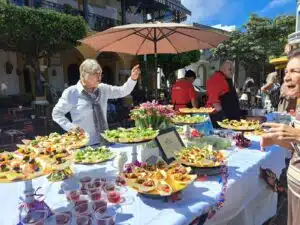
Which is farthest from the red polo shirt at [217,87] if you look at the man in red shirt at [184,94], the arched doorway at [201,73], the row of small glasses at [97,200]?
the arched doorway at [201,73]

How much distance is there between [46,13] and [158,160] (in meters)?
9.52

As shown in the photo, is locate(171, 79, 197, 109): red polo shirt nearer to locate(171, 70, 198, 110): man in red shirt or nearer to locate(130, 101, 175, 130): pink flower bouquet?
locate(171, 70, 198, 110): man in red shirt

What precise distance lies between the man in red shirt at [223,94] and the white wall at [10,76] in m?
11.4

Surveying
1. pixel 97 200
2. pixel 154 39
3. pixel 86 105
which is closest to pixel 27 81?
pixel 154 39

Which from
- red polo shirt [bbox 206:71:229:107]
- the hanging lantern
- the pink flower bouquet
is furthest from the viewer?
the hanging lantern

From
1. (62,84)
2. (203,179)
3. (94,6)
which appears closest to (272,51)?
(94,6)

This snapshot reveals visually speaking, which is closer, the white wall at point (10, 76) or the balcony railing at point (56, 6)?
the white wall at point (10, 76)

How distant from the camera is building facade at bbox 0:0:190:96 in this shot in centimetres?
1302

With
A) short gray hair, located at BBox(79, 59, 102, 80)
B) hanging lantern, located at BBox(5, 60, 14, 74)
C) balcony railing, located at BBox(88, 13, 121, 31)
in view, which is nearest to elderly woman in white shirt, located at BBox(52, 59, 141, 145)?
short gray hair, located at BBox(79, 59, 102, 80)

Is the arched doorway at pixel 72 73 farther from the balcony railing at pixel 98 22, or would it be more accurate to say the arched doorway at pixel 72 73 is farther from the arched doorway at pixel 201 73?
the arched doorway at pixel 201 73

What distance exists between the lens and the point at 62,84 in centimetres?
1507

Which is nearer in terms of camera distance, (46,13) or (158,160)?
(158,160)

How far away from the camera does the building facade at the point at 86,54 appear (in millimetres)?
13016

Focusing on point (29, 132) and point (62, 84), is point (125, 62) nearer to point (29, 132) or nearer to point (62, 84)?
point (62, 84)
